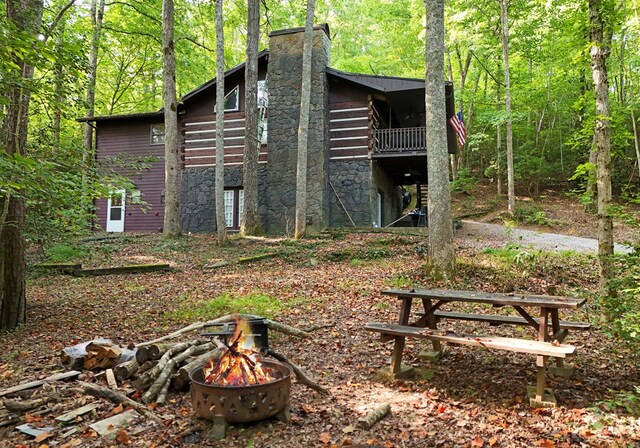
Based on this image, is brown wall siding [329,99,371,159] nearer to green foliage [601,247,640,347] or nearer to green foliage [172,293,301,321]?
green foliage [172,293,301,321]

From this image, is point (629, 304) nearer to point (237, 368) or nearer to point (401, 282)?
point (237, 368)

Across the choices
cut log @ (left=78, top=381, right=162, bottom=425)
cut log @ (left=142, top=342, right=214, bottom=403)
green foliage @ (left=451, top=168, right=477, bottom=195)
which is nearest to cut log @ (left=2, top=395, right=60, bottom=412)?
cut log @ (left=78, top=381, right=162, bottom=425)

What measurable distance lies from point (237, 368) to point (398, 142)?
50.7 feet

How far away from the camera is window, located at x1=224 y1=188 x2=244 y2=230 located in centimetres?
1877

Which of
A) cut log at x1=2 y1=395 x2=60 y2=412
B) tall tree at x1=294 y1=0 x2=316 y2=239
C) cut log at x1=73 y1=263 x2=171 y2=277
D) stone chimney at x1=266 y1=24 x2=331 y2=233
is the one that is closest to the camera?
cut log at x1=2 y1=395 x2=60 y2=412

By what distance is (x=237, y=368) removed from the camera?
11.3ft

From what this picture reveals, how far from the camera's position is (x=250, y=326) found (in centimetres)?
379

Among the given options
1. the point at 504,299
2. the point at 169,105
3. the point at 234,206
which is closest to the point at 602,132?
the point at 504,299

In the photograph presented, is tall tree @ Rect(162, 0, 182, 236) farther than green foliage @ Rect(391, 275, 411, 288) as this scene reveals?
Yes

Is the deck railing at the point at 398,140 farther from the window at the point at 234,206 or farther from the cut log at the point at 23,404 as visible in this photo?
the cut log at the point at 23,404

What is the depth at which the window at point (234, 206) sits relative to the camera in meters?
18.8

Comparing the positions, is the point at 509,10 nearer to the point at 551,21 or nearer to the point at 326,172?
the point at 551,21

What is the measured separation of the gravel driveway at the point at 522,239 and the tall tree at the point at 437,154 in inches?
154

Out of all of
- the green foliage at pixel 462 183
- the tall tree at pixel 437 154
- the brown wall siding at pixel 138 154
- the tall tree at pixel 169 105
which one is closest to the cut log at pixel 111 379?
the tall tree at pixel 437 154
